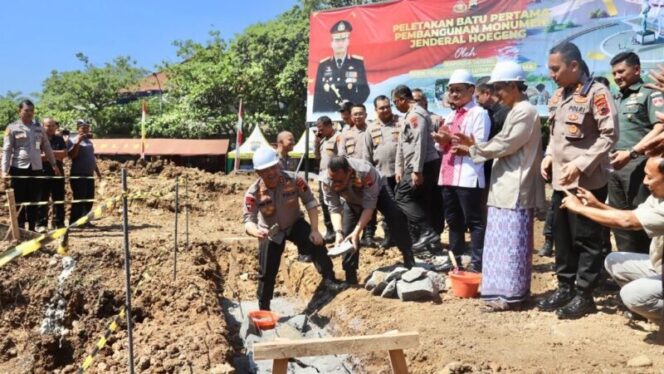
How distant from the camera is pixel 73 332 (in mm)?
5305

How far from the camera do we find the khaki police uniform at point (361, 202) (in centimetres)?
510

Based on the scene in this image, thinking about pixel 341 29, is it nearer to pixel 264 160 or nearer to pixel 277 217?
pixel 277 217

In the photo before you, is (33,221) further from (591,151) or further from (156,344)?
(591,151)

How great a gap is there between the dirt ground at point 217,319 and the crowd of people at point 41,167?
0.58 m

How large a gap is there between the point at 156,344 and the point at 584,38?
7.30 meters

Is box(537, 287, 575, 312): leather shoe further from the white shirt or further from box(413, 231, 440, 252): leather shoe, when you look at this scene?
box(413, 231, 440, 252): leather shoe

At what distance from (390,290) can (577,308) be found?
1593mm

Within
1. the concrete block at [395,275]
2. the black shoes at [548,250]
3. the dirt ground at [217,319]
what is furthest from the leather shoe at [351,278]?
the black shoes at [548,250]

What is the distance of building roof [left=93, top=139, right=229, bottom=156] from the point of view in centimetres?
2083

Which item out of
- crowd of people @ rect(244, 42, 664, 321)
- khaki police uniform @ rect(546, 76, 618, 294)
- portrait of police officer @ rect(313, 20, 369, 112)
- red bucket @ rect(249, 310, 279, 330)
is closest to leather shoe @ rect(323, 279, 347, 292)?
crowd of people @ rect(244, 42, 664, 321)

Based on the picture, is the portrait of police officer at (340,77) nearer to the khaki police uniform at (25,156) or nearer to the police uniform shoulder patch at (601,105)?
the khaki police uniform at (25,156)

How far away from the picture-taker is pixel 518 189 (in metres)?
4.00

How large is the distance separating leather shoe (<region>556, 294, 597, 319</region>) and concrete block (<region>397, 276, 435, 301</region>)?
3.59ft

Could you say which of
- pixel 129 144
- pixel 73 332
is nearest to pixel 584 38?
pixel 73 332
